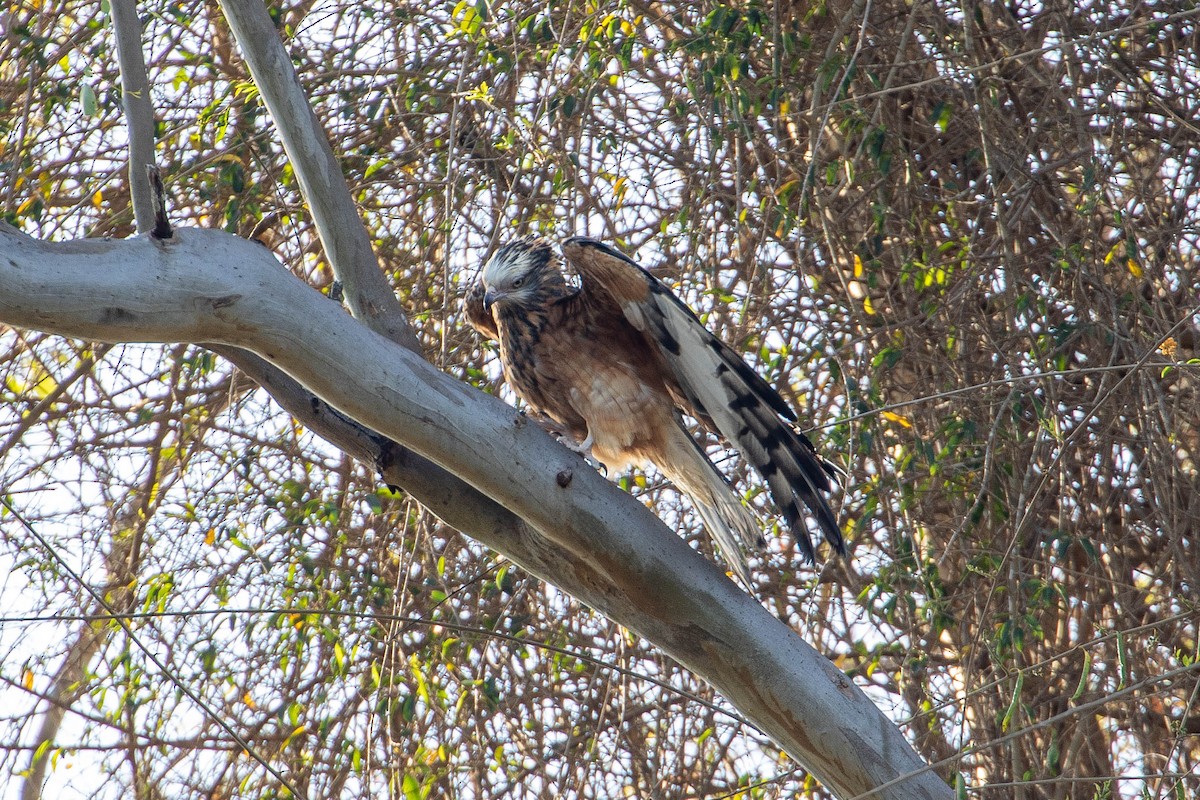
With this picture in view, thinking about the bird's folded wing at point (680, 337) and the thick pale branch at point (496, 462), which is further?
the bird's folded wing at point (680, 337)

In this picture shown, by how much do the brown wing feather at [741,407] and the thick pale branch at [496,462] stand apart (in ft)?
0.97

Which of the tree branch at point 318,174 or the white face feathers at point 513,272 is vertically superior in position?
the white face feathers at point 513,272

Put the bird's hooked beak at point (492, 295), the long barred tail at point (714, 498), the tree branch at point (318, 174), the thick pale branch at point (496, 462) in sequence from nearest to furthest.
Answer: the thick pale branch at point (496, 462)
the tree branch at point (318, 174)
the long barred tail at point (714, 498)
the bird's hooked beak at point (492, 295)

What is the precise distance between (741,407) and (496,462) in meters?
0.66

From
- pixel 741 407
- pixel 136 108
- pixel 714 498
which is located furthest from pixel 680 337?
pixel 136 108

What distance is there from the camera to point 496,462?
1.93 metres

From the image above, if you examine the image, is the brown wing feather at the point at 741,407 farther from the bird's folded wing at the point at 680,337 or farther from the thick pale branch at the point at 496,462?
the thick pale branch at the point at 496,462

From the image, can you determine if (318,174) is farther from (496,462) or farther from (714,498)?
(714,498)

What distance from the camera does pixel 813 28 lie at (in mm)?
3557

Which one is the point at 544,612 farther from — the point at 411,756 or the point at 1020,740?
the point at 1020,740

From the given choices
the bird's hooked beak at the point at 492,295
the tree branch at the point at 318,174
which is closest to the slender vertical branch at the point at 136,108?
the tree branch at the point at 318,174

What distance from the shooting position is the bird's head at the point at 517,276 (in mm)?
3068

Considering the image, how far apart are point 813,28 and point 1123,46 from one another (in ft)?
2.91

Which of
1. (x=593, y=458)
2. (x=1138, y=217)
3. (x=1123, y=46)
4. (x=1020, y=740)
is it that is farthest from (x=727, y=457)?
(x=1123, y=46)
